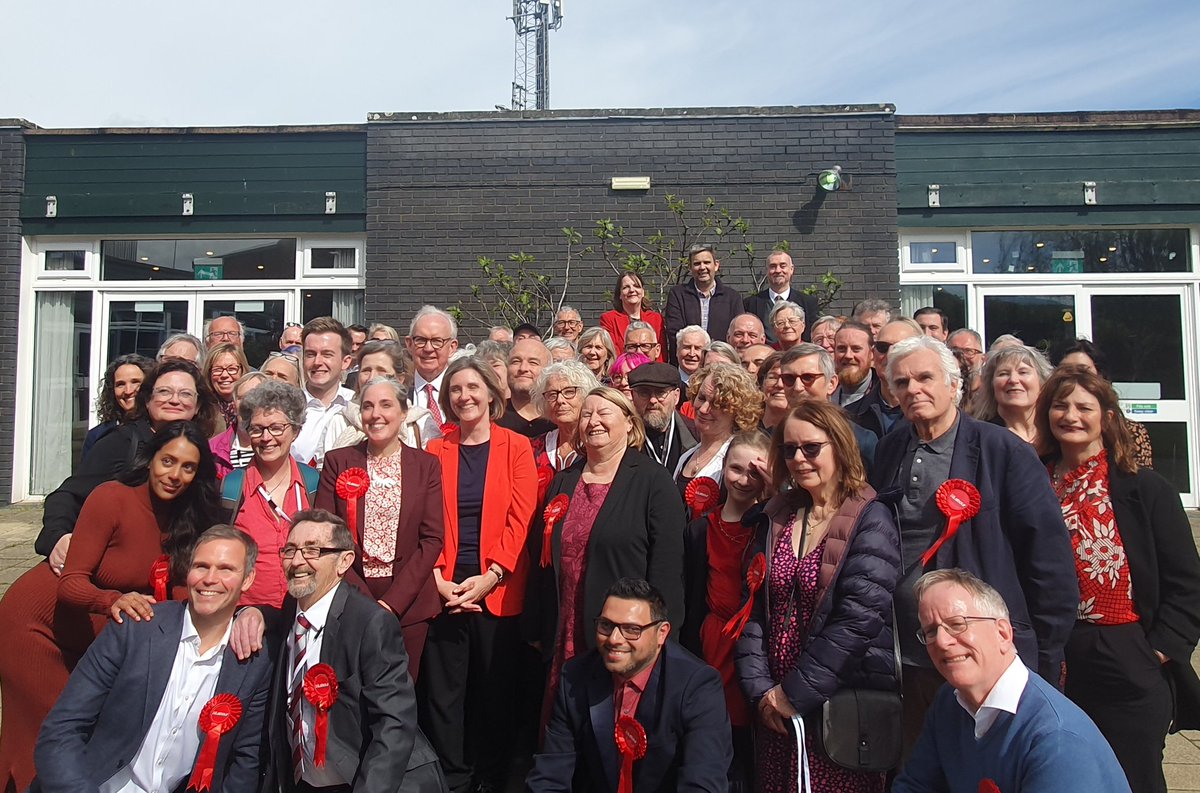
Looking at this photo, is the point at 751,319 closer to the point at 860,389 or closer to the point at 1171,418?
the point at 860,389

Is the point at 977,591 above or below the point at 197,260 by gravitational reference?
below

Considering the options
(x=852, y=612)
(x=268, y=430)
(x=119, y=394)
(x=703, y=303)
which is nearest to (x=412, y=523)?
(x=268, y=430)

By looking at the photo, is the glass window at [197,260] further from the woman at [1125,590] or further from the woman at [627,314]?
the woman at [1125,590]

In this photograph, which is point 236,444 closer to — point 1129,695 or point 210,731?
point 210,731

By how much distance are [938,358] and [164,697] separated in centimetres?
282

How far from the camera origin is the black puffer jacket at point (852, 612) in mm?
2537

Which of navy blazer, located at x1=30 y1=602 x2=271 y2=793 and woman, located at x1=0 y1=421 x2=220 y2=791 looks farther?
woman, located at x1=0 y1=421 x2=220 y2=791

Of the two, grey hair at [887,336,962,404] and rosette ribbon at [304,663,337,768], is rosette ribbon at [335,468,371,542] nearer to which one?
rosette ribbon at [304,663,337,768]

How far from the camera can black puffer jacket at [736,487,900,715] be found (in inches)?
99.9

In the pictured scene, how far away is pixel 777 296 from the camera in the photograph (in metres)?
6.38

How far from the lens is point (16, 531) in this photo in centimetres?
795

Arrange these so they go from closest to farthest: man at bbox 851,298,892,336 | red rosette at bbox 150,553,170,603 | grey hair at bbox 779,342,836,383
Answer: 1. red rosette at bbox 150,553,170,603
2. grey hair at bbox 779,342,836,383
3. man at bbox 851,298,892,336

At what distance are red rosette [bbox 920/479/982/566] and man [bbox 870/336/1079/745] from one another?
13mm

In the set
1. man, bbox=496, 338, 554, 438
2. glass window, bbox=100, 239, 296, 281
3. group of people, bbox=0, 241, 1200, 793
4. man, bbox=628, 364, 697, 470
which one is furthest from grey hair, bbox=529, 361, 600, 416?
glass window, bbox=100, 239, 296, 281
